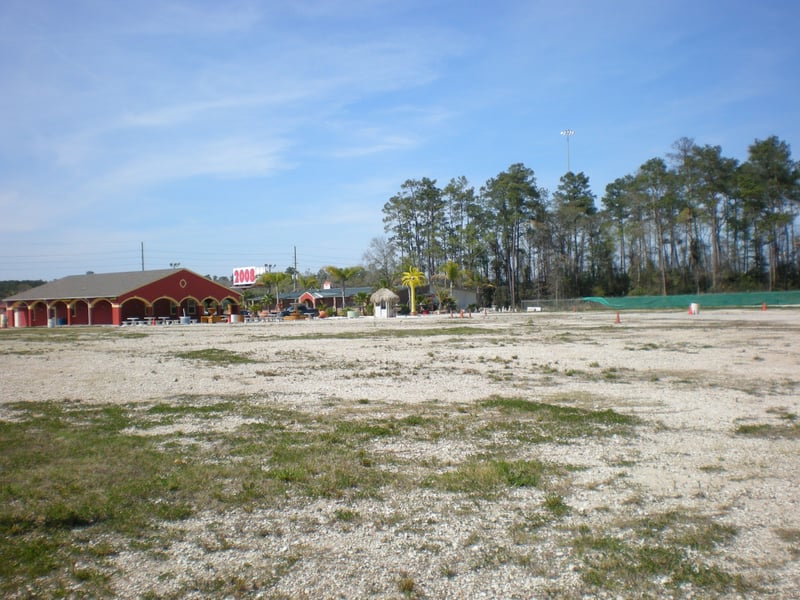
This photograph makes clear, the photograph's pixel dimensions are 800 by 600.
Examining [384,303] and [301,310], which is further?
[301,310]

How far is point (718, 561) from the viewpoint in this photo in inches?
143

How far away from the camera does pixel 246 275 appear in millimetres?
97500

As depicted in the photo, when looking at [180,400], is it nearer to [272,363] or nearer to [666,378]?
[272,363]

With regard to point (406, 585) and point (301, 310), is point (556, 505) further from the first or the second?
point (301, 310)

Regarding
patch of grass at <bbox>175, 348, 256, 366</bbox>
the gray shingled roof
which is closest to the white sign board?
the gray shingled roof

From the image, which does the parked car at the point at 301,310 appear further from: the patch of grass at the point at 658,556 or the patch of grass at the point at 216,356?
the patch of grass at the point at 658,556

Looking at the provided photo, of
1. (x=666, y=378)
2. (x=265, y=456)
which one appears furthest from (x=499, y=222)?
(x=265, y=456)

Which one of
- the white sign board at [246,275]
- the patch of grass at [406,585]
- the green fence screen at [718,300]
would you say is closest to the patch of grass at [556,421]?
the patch of grass at [406,585]

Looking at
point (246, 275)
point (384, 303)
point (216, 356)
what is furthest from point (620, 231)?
point (216, 356)

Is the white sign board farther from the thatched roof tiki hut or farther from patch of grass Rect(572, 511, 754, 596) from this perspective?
patch of grass Rect(572, 511, 754, 596)

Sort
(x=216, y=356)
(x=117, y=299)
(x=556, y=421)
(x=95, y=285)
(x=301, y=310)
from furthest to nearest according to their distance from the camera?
(x=301, y=310)
(x=95, y=285)
(x=117, y=299)
(x=216, y=356)
(x=556, y=421)

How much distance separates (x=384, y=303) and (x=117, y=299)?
22948mm

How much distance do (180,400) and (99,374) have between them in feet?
14.8

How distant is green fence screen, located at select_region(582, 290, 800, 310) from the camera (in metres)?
58.9
